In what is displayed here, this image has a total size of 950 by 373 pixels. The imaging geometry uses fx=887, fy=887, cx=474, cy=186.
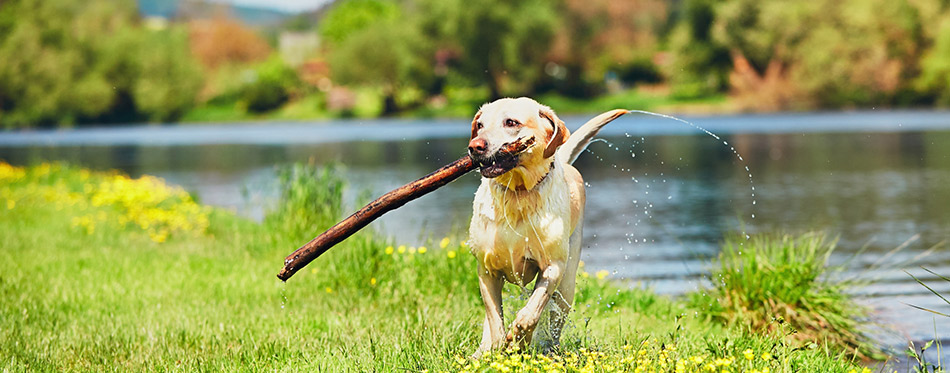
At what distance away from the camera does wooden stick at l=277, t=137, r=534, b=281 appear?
5.17 metres

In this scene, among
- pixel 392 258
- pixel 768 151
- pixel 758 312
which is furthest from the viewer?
pixel 768 151

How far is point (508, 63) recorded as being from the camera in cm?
7375

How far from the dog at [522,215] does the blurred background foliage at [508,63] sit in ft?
200

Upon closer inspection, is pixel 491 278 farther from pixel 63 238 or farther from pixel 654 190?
pixel 654 190

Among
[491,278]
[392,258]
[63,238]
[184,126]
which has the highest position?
[491,278]

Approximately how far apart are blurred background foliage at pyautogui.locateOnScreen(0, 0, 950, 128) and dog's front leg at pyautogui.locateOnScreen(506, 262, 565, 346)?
61.0 m

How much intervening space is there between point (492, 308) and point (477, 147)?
44.7 inches

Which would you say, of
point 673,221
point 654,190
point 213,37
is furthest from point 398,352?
point 213,37

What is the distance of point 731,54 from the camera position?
73812mm

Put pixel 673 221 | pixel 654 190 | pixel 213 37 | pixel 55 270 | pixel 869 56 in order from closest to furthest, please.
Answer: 1. pixel 55 270
2. pixel 673 221
3. pixel 654 190
4. pixel 869 56
5. pixel 213 37

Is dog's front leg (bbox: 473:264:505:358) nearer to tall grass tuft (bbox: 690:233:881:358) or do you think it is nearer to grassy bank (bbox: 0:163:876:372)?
grassy bank (bbox: 0:163:876:372)

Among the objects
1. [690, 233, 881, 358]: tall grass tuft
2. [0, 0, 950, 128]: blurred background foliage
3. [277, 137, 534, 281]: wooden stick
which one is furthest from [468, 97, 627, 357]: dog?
[0, 0, 950, 128]: blurred background foliage

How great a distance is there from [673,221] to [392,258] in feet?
31.9

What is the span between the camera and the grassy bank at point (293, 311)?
572 centimetres
